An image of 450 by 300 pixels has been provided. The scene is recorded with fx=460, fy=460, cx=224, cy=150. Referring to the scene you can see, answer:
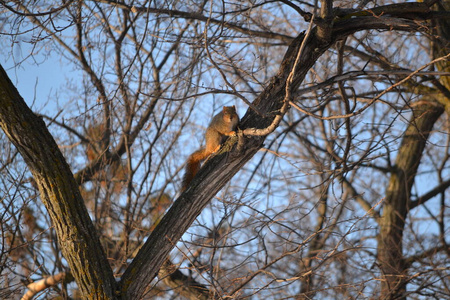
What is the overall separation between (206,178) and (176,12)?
211cm

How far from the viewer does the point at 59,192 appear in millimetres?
3082

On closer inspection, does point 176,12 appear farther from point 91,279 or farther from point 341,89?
point 91,279

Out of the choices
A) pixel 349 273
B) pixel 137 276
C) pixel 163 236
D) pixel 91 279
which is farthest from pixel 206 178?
pixel 349 273

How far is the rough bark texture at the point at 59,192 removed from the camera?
303 cm

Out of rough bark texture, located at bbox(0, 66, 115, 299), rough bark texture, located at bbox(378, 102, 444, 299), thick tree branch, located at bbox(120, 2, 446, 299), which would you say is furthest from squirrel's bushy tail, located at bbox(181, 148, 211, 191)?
rough bark texture, located at bbox(378, 102, 444, 299)

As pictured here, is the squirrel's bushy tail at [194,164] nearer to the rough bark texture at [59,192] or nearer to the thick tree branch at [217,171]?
Result: the thick tree branch at [217,171]

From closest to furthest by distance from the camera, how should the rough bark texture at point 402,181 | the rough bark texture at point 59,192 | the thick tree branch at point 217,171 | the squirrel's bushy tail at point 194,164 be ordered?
the rough bark texture at point 59,192 < the thick tree branch at point 217,171 < the squirrel's bushy tail at point 194,164 < the rough bark texture at point 402,181

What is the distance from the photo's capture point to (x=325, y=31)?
3.28 meters

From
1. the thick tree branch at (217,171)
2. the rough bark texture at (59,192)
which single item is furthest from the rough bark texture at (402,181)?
the rough bark texture at (59,192)

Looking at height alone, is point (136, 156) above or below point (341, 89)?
above

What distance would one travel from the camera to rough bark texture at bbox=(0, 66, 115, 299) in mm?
3029

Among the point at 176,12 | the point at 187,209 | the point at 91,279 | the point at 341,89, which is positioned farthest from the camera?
the point at 176,12

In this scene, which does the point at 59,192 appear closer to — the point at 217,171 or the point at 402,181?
the point at 217,171

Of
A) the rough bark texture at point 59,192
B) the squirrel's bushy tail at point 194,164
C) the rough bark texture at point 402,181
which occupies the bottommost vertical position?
the rough bark texture at point 59,192
